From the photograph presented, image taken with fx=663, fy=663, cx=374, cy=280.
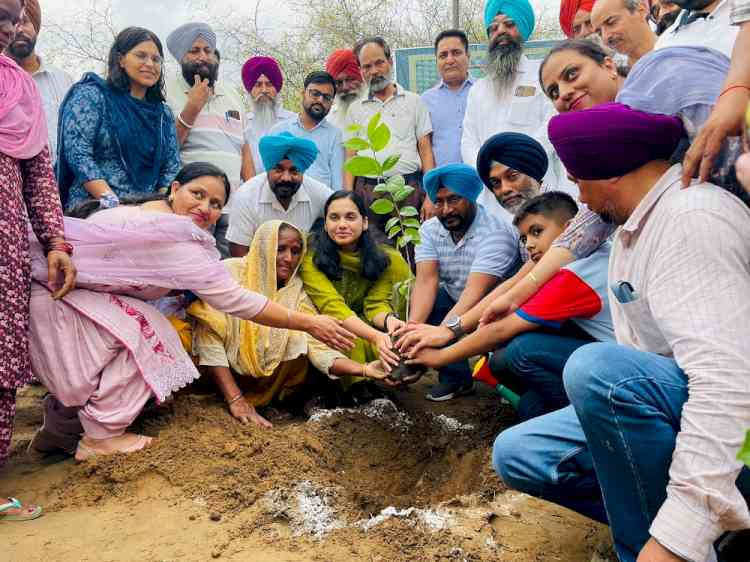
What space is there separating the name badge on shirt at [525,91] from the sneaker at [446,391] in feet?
6.67

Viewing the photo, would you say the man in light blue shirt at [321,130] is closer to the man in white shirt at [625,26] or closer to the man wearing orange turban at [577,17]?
the man wearing orange turban at [577,17]

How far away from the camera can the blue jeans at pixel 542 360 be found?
103 inches

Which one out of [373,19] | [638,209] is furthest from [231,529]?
[373,19]

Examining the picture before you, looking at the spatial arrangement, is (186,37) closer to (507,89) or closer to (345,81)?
(345,81)

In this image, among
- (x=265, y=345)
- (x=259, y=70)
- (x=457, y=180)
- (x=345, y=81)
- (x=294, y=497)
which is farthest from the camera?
(x=345, y=81)

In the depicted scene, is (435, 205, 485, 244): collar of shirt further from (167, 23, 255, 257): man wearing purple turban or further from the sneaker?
(167, 23, 255, 257): man wearing purple turban

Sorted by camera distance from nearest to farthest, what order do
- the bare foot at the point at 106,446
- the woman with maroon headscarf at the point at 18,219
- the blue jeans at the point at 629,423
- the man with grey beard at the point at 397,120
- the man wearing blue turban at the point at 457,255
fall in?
the blue jeans at the point at 629,423
the woman with maroon headscarf at the point at 18,219
the bare foot at the point at 106,446
the man wearing blue turban at the point at 457,255
the man with grey beard at the point at 397,120

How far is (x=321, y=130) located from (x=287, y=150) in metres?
0.93

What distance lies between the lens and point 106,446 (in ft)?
9.09

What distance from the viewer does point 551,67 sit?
249 centimetres

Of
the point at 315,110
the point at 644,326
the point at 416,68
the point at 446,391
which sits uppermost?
the point at 416,68

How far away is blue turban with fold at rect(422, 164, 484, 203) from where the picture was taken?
3541 millimetres

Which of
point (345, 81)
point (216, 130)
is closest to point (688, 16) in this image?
point (216, 130)

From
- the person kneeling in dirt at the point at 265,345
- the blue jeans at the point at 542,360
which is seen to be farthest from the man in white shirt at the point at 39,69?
the blue jeans at the point at 542,360
